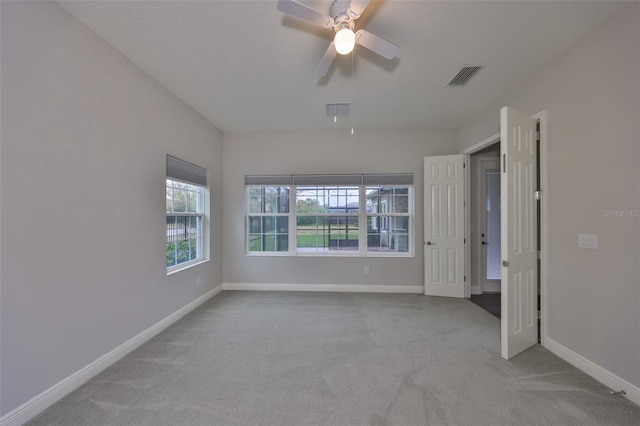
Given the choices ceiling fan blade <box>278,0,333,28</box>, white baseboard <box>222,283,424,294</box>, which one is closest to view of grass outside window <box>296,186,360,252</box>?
white baseboard <box>222,283,424,294</box>

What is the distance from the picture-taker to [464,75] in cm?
262

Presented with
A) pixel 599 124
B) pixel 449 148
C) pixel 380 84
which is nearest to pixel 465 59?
pixel 380 84

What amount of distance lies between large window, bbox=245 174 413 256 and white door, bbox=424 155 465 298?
333 millimetres

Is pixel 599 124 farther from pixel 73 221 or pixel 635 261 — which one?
pixel 73 221

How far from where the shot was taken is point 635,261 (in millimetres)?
1732

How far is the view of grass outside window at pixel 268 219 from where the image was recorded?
443 cm

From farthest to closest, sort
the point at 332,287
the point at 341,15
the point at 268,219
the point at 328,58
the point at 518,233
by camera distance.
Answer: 1. the point at 268,219
2. the point at 332,287
3. the point at 518,233
4. the point at 328,58
5. the point at 341,15

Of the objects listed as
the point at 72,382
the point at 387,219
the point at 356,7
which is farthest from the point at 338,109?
the point at 72,382

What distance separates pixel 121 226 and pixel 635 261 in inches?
156

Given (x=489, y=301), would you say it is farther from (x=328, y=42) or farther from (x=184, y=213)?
(x=184, y=213)

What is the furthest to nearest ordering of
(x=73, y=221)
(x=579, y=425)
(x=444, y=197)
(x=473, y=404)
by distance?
(x=444, y=197)
(x=73, y=221)
(x=473, y=404)
(x=579, y=425)

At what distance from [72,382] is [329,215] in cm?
338

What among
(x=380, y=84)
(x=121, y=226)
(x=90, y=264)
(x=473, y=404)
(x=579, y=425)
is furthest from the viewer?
(x=380, y=84)

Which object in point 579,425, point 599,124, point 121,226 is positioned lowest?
point 579,425
